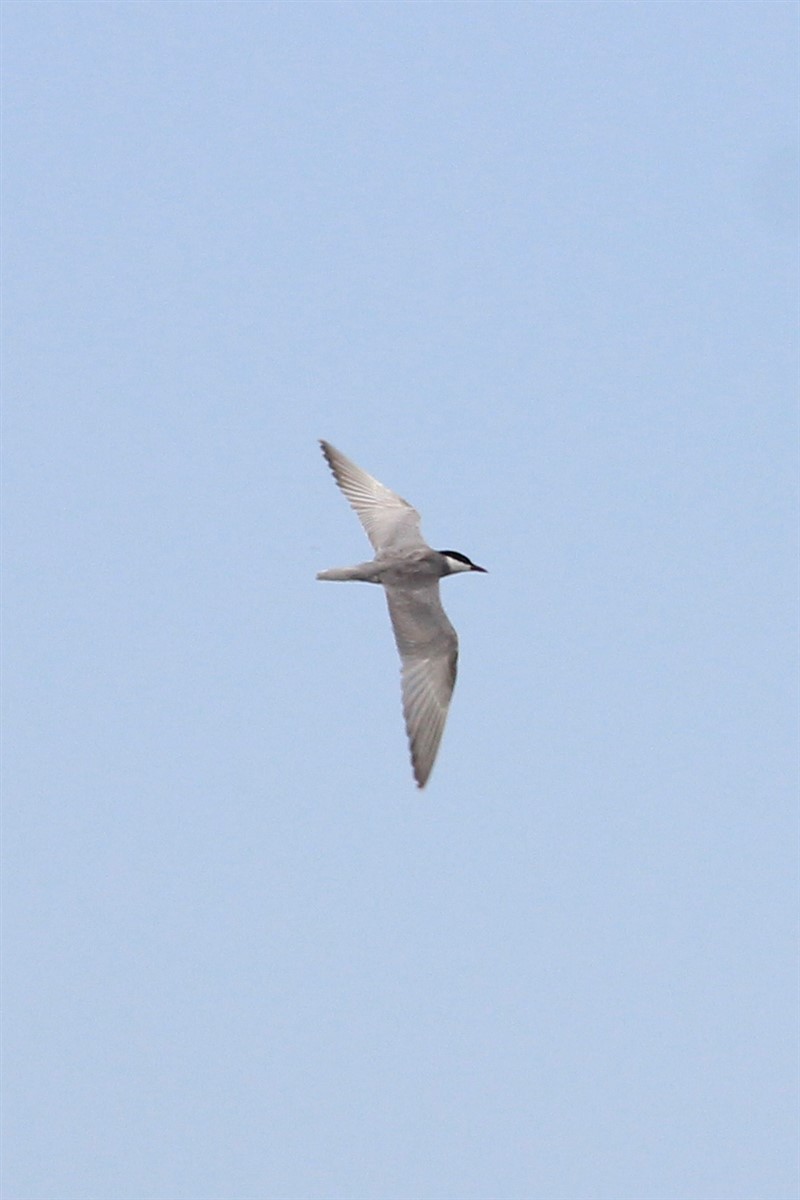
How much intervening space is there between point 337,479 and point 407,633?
4170mm

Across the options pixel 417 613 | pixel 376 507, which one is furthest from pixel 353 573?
pixel 376 507

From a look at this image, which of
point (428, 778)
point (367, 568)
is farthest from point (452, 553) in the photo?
point (428, 778)

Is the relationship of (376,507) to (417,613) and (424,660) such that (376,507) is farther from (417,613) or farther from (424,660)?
(424,660)

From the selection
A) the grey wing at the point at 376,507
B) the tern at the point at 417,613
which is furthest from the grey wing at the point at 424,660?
the grey wing at the point at 376,507

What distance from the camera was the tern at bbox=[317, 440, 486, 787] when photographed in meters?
32.3

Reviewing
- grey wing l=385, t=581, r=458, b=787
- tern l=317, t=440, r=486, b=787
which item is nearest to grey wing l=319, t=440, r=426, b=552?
tern l=317, t=440, r=486, b=787

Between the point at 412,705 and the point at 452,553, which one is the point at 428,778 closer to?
the point at 412,705

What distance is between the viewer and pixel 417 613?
33688 millimetres

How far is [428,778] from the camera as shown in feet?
103

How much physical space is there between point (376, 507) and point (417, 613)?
10.9 feet

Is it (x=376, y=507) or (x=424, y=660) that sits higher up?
(x=376, y=507)

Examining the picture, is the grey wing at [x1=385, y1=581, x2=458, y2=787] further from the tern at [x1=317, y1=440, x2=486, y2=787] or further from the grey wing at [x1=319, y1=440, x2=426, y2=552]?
the grey wing at [x1=319, y1=440, x2=426, y2=552]

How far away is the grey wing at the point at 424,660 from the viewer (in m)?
32.2

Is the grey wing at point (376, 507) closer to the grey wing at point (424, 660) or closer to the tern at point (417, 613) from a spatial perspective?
the tern at point (417, 613)
